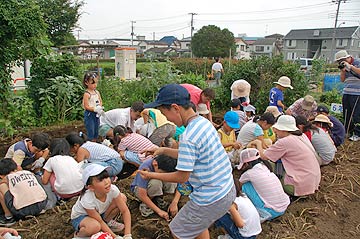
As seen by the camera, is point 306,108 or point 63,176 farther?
point 306,108

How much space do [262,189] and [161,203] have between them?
1076 mm

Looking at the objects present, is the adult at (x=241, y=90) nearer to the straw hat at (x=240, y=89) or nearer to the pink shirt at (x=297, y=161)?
the straw hat at (x=240, y=89)

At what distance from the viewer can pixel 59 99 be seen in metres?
6.74

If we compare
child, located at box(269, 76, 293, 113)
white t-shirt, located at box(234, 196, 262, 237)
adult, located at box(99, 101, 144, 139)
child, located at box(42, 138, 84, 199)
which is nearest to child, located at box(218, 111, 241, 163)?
adult, located at box(99, 101, 144, 139)

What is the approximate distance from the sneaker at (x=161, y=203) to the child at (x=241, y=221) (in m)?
0.78

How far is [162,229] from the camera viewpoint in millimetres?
2969

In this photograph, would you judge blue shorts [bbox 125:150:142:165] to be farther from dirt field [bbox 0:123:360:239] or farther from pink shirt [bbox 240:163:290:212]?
pink shirt [bbox 240:163:290:212]

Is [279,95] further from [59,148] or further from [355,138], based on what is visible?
[59,148]

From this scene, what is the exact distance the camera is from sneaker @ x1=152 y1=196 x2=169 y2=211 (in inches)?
130

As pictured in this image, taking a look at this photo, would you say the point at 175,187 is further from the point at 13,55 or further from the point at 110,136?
the point at 13,55

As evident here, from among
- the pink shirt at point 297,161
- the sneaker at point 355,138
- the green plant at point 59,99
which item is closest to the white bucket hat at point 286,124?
the pink shirt at point 297,161

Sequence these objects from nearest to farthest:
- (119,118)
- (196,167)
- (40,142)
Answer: (196,167) → (40,142) → (119,118)

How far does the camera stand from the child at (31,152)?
390 cm

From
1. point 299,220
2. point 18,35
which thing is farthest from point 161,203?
point 18,35
